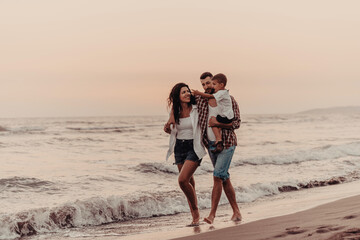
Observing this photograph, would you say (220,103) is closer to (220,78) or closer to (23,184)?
(220,78)

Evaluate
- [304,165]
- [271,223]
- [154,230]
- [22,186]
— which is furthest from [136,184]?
[304,165]

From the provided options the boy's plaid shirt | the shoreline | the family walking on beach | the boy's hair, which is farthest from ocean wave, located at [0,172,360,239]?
the boy's hair

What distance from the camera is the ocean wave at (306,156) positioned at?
16094 mm

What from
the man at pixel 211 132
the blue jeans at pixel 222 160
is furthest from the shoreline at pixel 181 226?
the blue jeans at pixel 222 160

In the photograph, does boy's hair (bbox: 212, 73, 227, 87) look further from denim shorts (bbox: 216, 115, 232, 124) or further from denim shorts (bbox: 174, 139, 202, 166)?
denim shorts (bbox: 174, 139, 202, 166)

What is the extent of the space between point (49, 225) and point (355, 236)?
4696mm

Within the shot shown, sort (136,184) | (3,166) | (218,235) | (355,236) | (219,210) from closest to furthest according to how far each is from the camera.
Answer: (355,236) → (218,235) → (219,210) → (136,184) → (3,166)

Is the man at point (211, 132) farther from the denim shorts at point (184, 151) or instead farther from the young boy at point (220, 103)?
the denim shorts at point (184, 151)

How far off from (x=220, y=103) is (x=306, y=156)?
1271 centimetres

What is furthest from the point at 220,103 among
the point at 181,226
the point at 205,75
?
the point at 181,226

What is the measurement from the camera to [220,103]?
5.90 meters

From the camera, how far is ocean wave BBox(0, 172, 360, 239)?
6.81m

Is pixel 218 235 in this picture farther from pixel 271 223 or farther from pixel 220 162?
pixel 220 162

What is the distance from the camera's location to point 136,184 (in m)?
10.8
